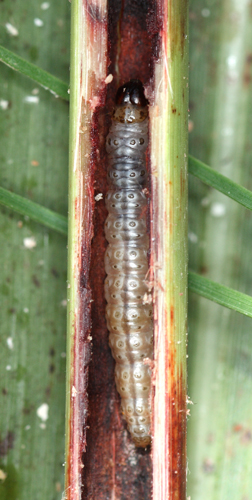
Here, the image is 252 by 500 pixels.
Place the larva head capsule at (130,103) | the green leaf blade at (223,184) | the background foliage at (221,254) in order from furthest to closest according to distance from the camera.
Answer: the background foliage at (221,254)
the larva head capsule at (130,103)
the green leaf blade at (223,184)

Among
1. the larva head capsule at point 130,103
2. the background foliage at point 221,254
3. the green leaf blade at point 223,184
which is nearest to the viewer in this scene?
the green leaf blade at point 223,184

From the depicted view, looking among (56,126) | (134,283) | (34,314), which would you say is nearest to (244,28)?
(56,126)

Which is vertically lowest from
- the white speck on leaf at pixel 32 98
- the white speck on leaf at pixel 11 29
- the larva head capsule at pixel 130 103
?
the larva head capsule at pixel 130 103

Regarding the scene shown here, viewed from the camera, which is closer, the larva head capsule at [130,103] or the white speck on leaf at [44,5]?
the larva head capsule at [130,103]

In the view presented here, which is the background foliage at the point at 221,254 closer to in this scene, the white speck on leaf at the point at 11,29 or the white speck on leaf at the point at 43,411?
the white speck on leaf at the point at 43,411

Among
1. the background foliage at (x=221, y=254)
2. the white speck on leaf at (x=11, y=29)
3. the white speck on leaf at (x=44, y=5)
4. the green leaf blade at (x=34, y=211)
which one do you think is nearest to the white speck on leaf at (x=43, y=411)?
the background foliage at (x=221, y=254)

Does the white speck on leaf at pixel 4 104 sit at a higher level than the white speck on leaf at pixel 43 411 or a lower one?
higher

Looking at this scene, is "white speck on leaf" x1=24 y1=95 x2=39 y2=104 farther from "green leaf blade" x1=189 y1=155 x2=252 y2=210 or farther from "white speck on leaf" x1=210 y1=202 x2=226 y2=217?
"white speck on leaf" x1=210 y1=202 x2=226 y2=217

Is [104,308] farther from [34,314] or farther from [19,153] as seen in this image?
[19,153]

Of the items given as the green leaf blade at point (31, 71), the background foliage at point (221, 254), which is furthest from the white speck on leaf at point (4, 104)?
the background foliage at point (221, 254)
